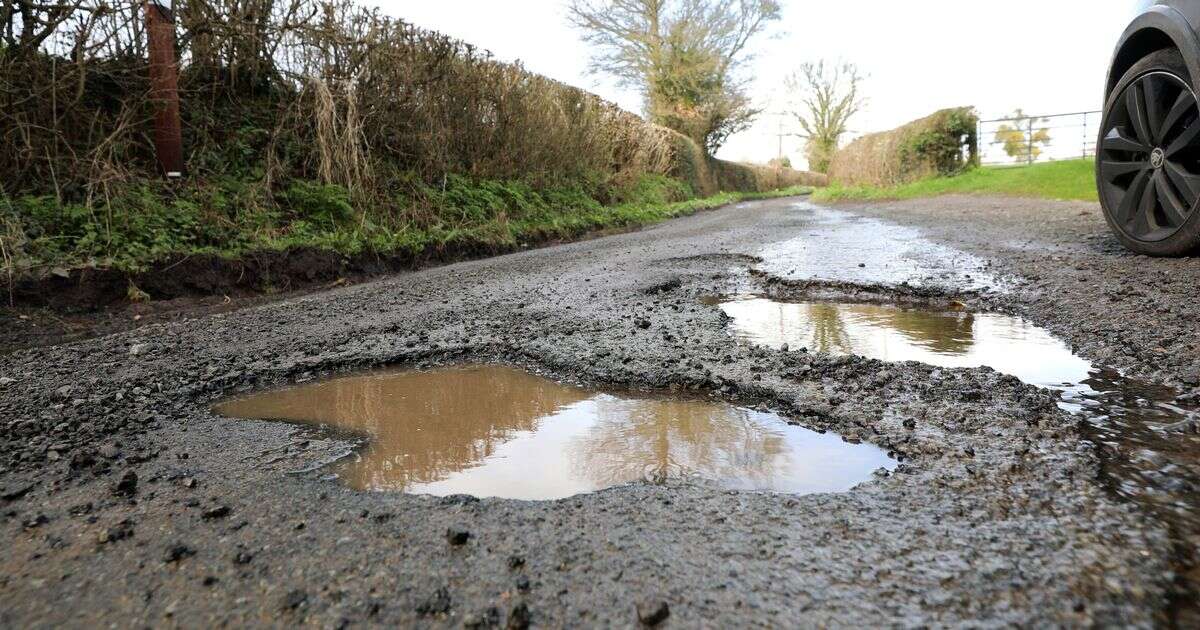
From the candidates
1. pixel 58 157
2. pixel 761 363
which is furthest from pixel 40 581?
pixel 58 157

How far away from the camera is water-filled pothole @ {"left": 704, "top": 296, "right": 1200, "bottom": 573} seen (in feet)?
5.20

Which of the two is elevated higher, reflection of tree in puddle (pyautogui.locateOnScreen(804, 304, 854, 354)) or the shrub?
the shrub

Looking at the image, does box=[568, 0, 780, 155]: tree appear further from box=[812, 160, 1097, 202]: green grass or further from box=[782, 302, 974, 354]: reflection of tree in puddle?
box=[782, 302, 974, 354]: reflection of tree in puddle

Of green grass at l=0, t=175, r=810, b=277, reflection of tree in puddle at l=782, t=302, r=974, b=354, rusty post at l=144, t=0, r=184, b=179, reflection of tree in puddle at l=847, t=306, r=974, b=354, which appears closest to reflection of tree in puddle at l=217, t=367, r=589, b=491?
reflection of tree in puddle at l=782, t=302, r=974, b=354

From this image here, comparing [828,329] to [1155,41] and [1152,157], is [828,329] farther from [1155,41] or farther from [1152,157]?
[1155,41]

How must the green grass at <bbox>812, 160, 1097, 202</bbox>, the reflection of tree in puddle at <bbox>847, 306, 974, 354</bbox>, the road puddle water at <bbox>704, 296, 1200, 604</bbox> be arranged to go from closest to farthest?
Result: the road puddle water at <bbox>704, 296, 1200, 604</bbox> < the reflection of tree in puddle at <bbox>847, 306, 974, 354</bbox> < the green grass at <bbox>812, 160, 1097, 202</bbox>

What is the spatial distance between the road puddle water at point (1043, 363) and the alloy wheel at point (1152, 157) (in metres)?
1.72

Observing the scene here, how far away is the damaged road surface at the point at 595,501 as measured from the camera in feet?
4.00

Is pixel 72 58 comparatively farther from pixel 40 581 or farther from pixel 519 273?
pixel 40 581

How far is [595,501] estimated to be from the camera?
5.49ft

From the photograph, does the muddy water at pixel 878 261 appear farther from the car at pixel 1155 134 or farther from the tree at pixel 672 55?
the tree at pixel 672 55

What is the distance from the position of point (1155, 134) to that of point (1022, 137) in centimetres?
2377

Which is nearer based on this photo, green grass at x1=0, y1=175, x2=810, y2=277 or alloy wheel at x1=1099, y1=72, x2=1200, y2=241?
alloy wheel at x1=1099, y1=72, x2=1200, y2=241

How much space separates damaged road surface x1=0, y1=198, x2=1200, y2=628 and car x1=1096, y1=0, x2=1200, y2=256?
77 centimetres
